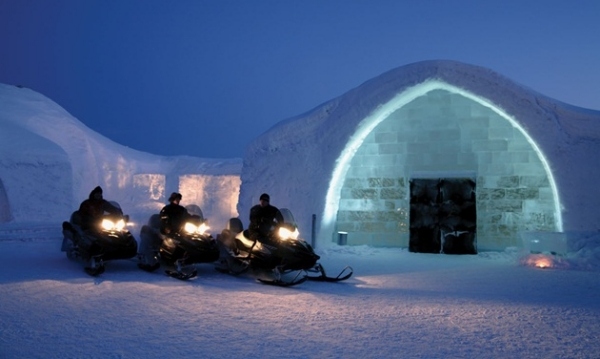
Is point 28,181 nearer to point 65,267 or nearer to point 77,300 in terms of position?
point 65,267

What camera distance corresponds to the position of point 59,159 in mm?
21547

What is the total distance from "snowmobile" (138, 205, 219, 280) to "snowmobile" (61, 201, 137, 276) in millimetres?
302

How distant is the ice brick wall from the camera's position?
13.4m

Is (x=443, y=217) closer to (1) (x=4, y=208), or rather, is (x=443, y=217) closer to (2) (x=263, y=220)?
(2) (x=263, y=220)

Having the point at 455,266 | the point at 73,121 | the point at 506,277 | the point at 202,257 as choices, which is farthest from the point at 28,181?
the point at 506,277

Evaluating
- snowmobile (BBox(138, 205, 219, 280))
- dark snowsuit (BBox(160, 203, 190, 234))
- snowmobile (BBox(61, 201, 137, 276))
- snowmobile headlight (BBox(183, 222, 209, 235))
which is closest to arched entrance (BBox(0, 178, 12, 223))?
snowmobile (BBox(61, 201, 137, 276))

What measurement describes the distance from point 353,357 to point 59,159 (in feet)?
67.6

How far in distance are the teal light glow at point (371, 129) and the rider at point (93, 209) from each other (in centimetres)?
576

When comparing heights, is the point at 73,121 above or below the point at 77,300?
above

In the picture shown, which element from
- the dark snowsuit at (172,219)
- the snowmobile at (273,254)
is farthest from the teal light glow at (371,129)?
the dark snowsuit at (172,219)

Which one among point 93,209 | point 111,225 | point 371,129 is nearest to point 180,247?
point 111,225

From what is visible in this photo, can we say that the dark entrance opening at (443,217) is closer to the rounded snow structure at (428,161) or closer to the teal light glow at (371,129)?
the rounded snow structure at (428,161)

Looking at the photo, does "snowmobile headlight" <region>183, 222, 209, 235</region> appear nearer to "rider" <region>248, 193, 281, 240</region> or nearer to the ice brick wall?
"rider" <region>248, 193, 281, 240</region>

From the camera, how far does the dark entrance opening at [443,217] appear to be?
13.0m
